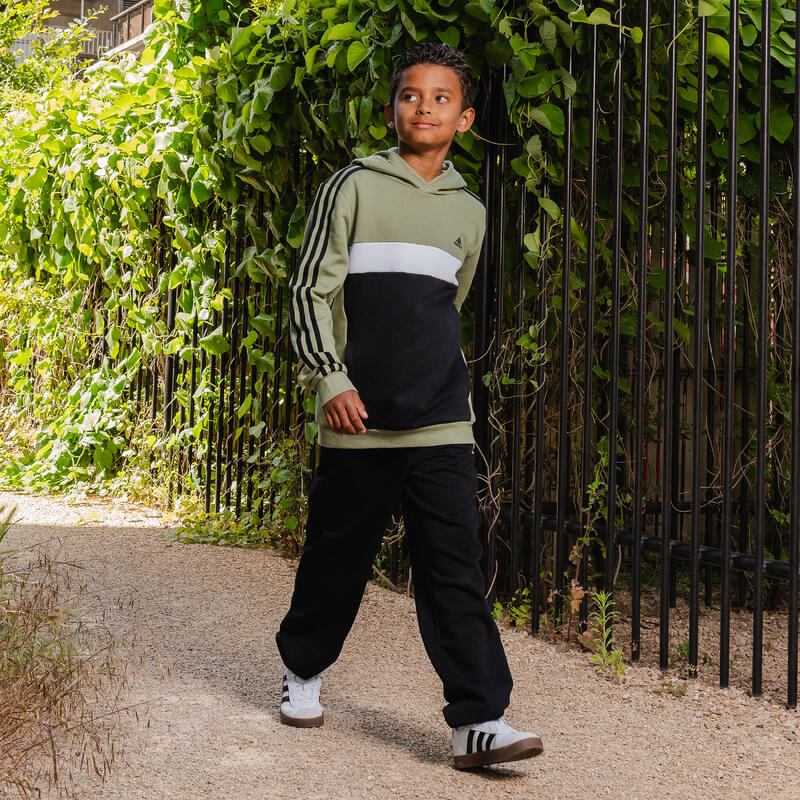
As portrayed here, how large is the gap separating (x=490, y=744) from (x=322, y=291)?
1182 mm

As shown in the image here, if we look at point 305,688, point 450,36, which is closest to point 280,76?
point 450,36

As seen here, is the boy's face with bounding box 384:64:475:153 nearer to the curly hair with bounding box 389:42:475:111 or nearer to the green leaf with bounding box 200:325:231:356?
the curly hair with bounding box 389:42:475:111

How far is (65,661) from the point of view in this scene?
9.95 ft

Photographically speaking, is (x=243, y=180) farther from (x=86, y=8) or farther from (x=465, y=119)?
(x=86, y=8)

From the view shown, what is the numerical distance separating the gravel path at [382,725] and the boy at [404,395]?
0.23 metres

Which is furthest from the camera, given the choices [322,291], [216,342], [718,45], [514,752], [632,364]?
[216,342]

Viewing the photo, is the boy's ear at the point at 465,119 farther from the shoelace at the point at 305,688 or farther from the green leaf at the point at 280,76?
the green leaf at the point at 280,76

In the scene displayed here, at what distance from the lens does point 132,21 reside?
91.5 ft

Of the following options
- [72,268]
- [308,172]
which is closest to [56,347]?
[72,268]

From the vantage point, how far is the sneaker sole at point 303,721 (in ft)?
9.12

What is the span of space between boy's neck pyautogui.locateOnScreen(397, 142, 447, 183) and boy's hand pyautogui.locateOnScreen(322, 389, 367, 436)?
0.65 m

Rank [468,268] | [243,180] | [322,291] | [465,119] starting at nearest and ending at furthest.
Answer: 1. [322,291]
2. [465,119]
3. [468,268]
4. [243,180]

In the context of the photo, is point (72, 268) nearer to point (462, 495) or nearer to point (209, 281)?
point (209, 281)

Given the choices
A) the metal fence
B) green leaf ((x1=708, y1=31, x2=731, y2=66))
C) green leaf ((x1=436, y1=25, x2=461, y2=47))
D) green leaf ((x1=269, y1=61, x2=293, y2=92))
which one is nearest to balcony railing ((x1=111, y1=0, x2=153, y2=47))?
green leaf ((x1=269, y1=61, x2=293, y2=92))
